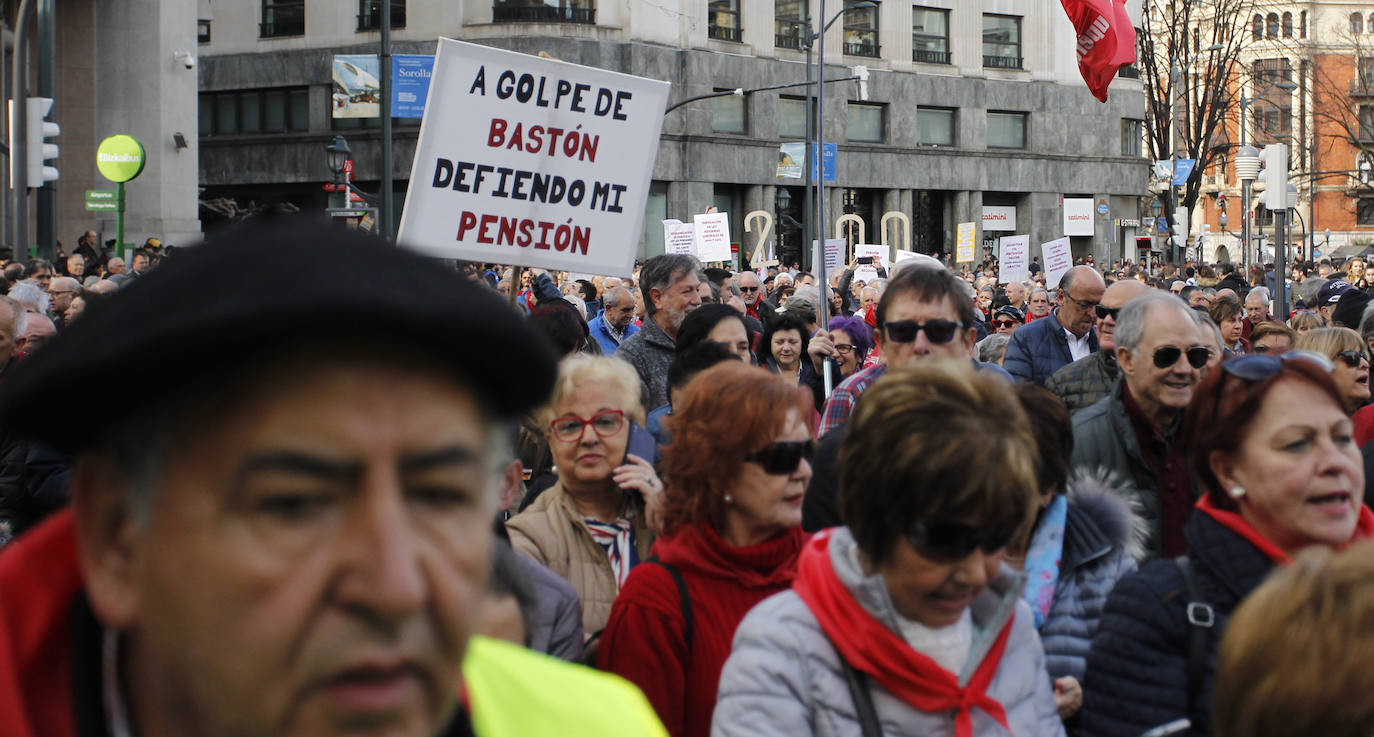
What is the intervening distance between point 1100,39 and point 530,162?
396 inches

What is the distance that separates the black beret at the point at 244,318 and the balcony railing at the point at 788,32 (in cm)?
4905

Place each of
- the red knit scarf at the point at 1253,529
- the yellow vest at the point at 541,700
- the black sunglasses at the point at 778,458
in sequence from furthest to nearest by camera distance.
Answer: the black sunglasses at the point at 778,458 < the red knit scarf at the point at 1253,529 < the yellow vest at the point at 541,700

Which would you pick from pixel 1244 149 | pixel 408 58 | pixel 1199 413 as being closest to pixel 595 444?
pixel 1199 413

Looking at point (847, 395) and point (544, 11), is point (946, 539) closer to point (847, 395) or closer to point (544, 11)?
point (847, 395)

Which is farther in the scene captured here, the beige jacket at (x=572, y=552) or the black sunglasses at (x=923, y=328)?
the black sunglasses at (x=923, y=328)

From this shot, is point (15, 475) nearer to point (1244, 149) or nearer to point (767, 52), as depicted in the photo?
point (1244, 149)

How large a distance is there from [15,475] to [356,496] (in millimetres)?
5672

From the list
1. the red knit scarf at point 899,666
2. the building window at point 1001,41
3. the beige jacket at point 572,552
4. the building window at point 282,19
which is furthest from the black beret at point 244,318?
the building window at point 1001,41

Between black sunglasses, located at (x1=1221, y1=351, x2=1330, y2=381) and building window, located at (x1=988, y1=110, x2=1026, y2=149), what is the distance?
52.6 meters

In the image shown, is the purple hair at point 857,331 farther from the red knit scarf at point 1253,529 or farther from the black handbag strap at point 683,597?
the red knit scarf at point 1253,529

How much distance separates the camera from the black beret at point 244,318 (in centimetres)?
115

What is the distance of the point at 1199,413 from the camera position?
3645mm

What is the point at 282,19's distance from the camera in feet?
160

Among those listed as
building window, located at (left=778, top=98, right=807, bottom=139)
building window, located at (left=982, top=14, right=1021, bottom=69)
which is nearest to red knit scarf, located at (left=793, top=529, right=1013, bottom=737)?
building window, located at (left=778, top=98, right=807, bottom=139)
